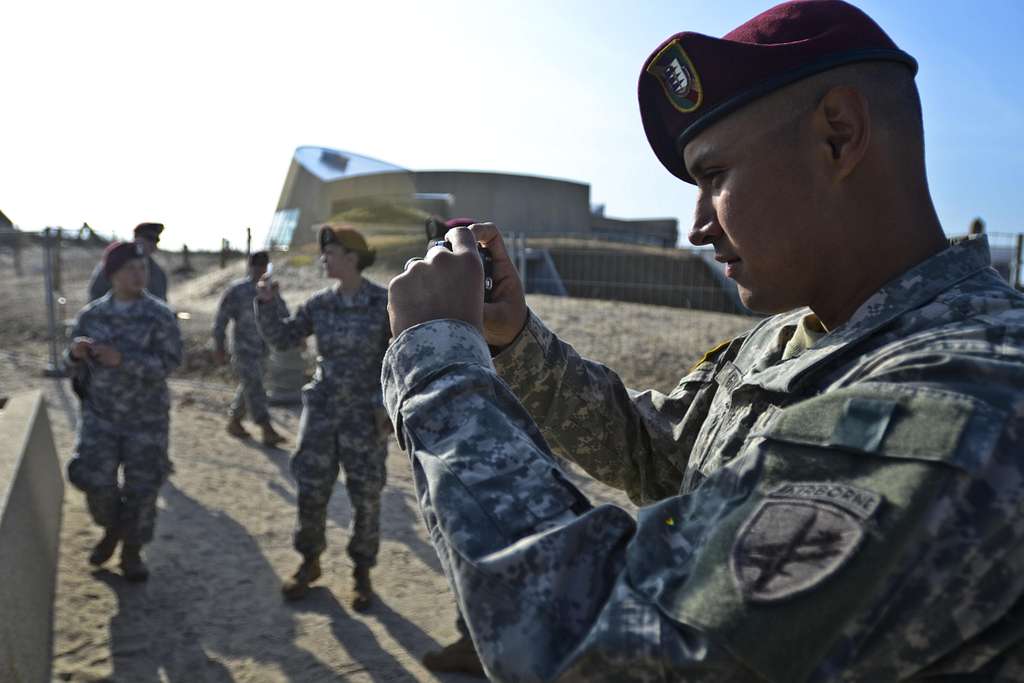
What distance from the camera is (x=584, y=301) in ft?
39.0

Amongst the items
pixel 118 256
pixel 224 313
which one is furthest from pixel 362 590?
pixel 224 313

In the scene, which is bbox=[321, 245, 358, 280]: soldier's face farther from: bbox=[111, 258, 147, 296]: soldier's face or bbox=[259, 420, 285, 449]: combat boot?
bbox=[259, 420, 285, 449]: combat boot

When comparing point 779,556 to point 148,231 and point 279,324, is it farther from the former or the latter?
point 148,231

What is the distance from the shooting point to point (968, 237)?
1.07 m

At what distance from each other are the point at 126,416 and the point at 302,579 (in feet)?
4.62

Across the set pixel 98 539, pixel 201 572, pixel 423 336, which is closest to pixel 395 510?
pixel 201 572

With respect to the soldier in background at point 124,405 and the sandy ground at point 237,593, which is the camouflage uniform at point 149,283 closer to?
the sandy ground at point 237,593

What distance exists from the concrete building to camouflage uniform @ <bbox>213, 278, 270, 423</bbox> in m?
5.00

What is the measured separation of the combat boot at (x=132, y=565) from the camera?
4406 mm

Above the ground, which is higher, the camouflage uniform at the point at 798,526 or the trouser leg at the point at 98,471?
the camouflage uniform at the point at 798,526

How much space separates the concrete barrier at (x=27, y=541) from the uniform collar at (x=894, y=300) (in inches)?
110

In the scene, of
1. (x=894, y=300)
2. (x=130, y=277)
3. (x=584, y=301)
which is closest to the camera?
(x=894, y=300)

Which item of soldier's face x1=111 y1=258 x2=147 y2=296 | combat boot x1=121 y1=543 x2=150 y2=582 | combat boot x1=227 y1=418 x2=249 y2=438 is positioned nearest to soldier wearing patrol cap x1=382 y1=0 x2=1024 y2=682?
combat boot x1=121 y1=543 x2=150 y2=582

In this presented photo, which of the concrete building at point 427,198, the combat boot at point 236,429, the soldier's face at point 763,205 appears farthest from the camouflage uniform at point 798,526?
the concrete building at point 427,198
